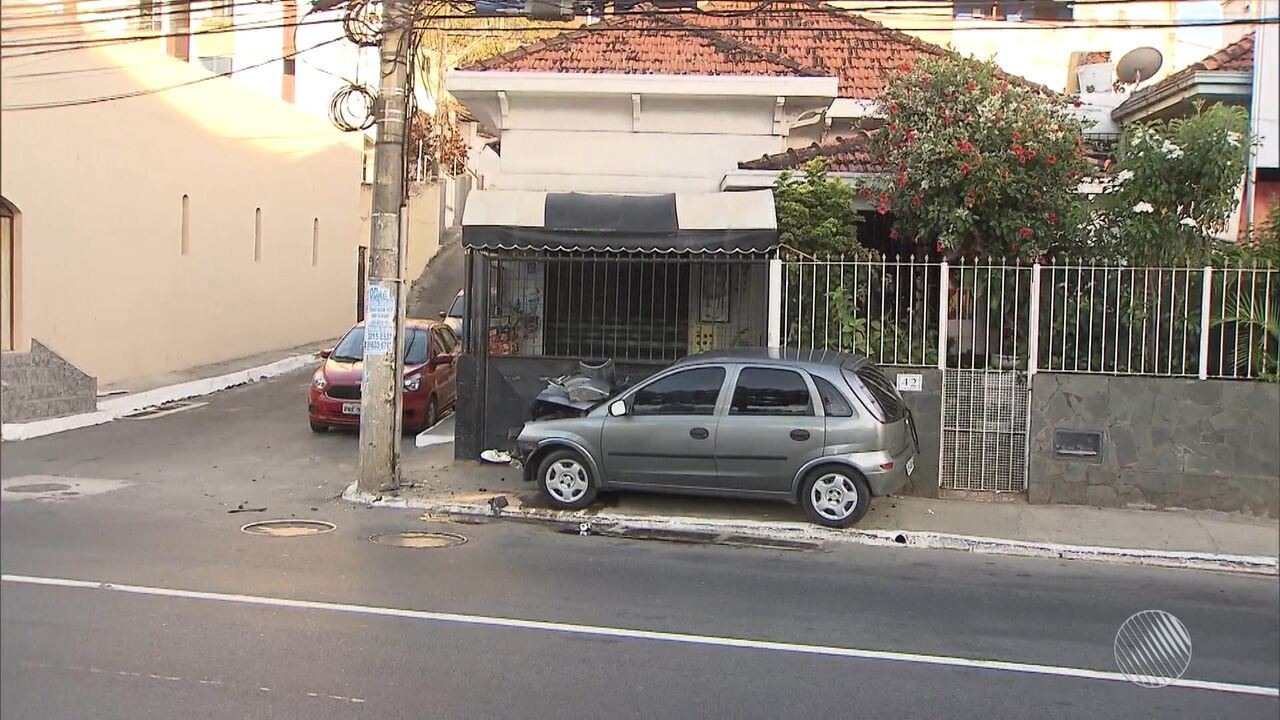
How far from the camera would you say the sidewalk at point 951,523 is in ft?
28.5

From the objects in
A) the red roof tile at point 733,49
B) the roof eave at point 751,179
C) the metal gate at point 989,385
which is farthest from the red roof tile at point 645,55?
the metal gate at point 989,385

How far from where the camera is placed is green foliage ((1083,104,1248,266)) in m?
→ 9.64

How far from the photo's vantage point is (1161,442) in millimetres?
10062

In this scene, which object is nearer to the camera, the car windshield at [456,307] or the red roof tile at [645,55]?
the red roof tile at [645,55]

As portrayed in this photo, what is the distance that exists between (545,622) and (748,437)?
3.46 meters

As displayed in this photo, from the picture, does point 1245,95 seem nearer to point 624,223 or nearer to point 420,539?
point 624,223

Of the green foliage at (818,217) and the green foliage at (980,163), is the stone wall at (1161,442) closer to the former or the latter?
the green foliage at (980,163)

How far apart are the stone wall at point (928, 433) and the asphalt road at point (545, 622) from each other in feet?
6.37

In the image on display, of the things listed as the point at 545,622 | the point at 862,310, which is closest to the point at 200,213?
the point at 862,310

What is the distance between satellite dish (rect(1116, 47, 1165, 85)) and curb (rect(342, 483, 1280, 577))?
35.3 feet

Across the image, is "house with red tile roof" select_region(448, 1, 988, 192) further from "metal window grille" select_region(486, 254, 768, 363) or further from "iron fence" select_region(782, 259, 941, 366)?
"iron fence" select_region(782, 259, 941, 366)

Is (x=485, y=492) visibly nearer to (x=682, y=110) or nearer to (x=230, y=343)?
(x=682, y=110)

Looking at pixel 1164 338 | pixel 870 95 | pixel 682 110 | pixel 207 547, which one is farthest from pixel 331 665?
pixel 870 95

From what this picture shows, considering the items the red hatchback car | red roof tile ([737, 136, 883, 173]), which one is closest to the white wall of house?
red roof tile ([737, 136, 883, 173])
